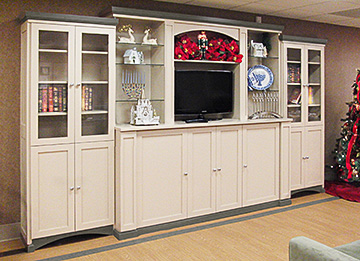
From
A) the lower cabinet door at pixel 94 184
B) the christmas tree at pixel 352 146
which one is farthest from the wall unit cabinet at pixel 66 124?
the christmas tree at pixel 352 146

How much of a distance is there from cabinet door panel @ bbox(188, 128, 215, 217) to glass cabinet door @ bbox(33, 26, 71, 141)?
1.39 m

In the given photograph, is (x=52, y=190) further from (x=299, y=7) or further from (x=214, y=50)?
(x=299, y=7)

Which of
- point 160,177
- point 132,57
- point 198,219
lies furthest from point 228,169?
point 132,57

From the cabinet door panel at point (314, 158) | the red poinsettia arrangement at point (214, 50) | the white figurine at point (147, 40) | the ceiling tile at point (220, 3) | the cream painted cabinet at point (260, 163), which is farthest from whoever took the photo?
the cabinet door panel at point (314, 158)

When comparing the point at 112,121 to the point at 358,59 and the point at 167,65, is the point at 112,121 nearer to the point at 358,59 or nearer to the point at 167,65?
the point at 167,65

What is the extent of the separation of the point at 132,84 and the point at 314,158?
2911 mm

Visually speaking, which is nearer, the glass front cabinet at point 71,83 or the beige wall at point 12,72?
the glass front cabinet at point 71,83

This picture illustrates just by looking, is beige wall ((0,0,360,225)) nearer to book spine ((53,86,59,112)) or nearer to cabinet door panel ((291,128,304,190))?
book spine ((53,86,59,112))

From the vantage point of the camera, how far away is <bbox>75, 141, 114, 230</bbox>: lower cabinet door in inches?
152

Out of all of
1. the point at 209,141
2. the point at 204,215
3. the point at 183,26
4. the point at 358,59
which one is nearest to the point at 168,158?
the point at 209,141

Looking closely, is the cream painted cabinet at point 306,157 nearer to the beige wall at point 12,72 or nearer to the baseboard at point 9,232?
the beige wall at point 12,72

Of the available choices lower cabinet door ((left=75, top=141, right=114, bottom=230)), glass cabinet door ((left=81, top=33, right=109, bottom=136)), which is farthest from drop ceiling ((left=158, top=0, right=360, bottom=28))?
lower cabinet door ((left=75, top=141, right=114, bottom=230))

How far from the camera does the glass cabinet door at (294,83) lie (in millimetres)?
5342

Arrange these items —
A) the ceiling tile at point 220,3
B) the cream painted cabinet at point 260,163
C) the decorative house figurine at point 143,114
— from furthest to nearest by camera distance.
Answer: the cream painted cabinet at point 260,163 < the ceiling tile at point 220,3 < the decorative house figurine at point 143,114
